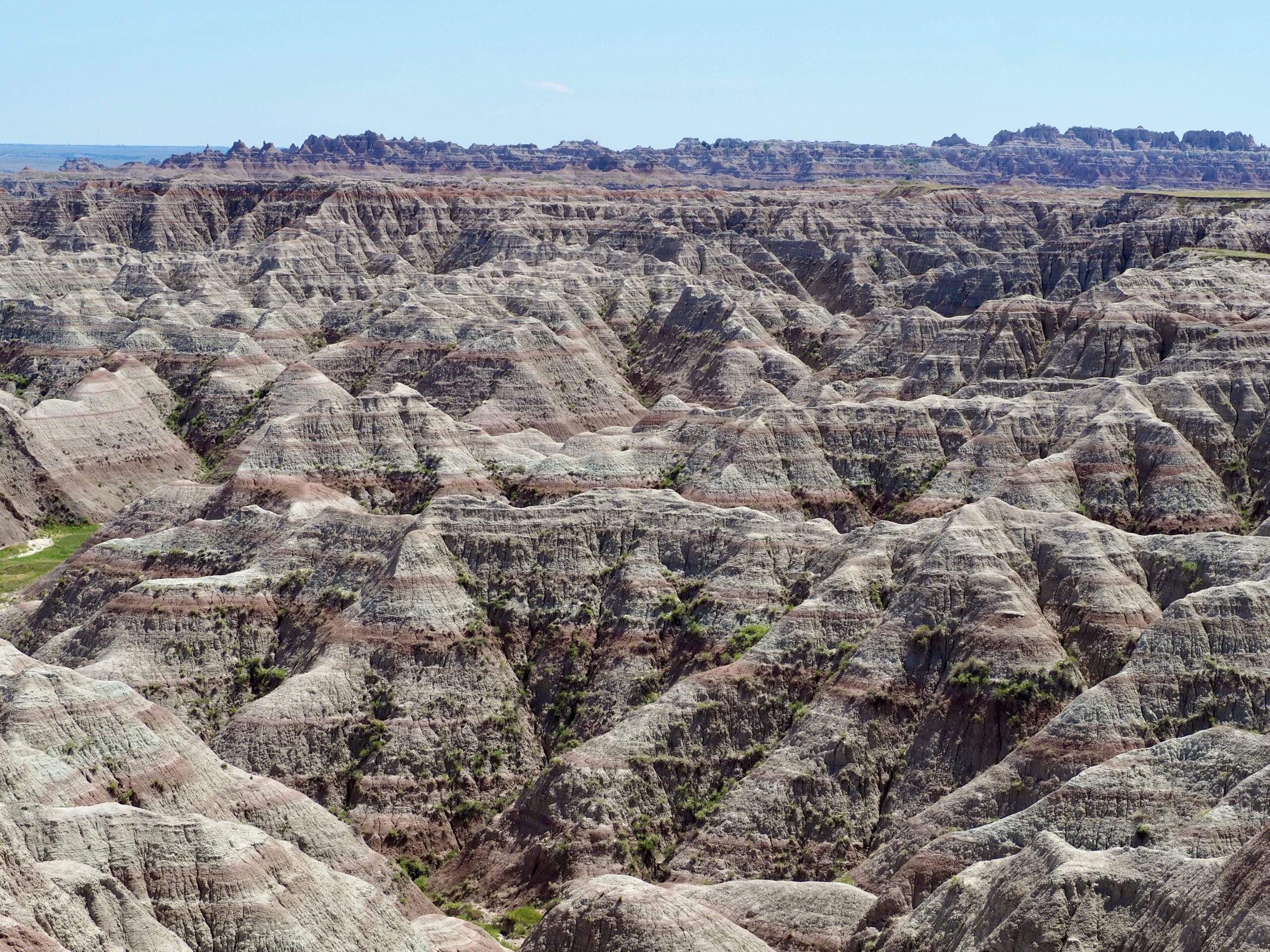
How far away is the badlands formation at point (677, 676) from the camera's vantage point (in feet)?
153

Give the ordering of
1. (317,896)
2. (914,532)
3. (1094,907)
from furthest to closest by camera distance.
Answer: (914,532)
(317,896)
(1094,907)

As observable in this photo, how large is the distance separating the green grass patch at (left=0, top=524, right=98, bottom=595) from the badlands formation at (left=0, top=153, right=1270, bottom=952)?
6.35ft

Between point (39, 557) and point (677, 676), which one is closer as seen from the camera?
point (677, 676)

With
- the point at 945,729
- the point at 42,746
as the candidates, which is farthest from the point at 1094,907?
the point at 42,746

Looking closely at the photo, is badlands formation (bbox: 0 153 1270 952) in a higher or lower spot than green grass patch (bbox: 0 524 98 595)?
higher

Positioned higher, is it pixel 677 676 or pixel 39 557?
pixel 677 676

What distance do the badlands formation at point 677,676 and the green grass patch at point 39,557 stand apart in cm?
193

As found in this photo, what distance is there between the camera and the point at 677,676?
71.1 m

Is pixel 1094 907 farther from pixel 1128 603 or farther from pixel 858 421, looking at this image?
pixel 858 421

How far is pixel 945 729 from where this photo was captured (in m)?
62.0

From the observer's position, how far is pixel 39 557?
11700 centimetres

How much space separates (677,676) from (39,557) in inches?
2609

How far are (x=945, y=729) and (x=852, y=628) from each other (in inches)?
292

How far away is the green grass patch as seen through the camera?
110 meters
